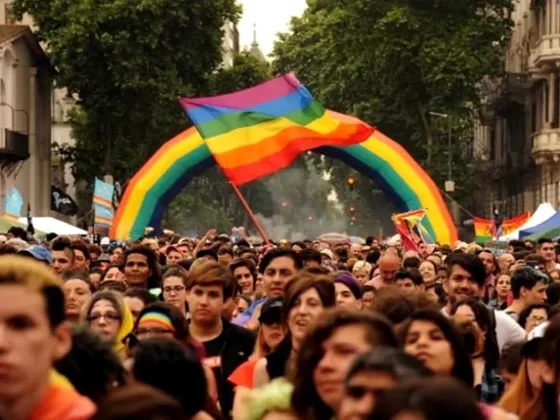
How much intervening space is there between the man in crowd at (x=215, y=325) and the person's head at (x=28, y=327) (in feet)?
14.8

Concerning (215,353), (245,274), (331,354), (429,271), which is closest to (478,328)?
(215,353)

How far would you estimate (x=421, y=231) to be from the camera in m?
28.5

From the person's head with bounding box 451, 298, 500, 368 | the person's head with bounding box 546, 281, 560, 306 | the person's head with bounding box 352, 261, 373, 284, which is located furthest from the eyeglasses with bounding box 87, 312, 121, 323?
the person's head with bounding box 352, 261, 373, 284

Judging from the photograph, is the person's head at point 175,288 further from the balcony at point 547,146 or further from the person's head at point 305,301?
the balcony at point 547,146

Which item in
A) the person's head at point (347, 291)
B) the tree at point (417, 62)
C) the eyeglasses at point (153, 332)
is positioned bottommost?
the eyeglasses at point (153, 332)

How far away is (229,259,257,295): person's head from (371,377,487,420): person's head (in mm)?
10159

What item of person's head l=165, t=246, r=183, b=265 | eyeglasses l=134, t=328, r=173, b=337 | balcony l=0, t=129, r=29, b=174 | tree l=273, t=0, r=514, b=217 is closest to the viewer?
eyeglasses l=134, t=328, r=173, b=337

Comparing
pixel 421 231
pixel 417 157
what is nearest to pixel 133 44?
pixel 417 157

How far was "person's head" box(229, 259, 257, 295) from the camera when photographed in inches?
590

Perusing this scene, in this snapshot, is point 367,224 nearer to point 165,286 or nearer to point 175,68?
point 175,68

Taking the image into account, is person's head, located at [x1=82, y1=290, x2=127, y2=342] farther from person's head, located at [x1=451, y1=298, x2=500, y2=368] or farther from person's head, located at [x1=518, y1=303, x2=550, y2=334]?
person's head, located at [x1=518, y1=303, x2=550, y2=334]

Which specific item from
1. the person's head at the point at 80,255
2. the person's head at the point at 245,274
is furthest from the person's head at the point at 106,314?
the person's head at the point at 80,255

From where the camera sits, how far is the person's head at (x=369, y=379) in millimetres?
5174

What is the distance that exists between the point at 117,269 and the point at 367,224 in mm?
87712
